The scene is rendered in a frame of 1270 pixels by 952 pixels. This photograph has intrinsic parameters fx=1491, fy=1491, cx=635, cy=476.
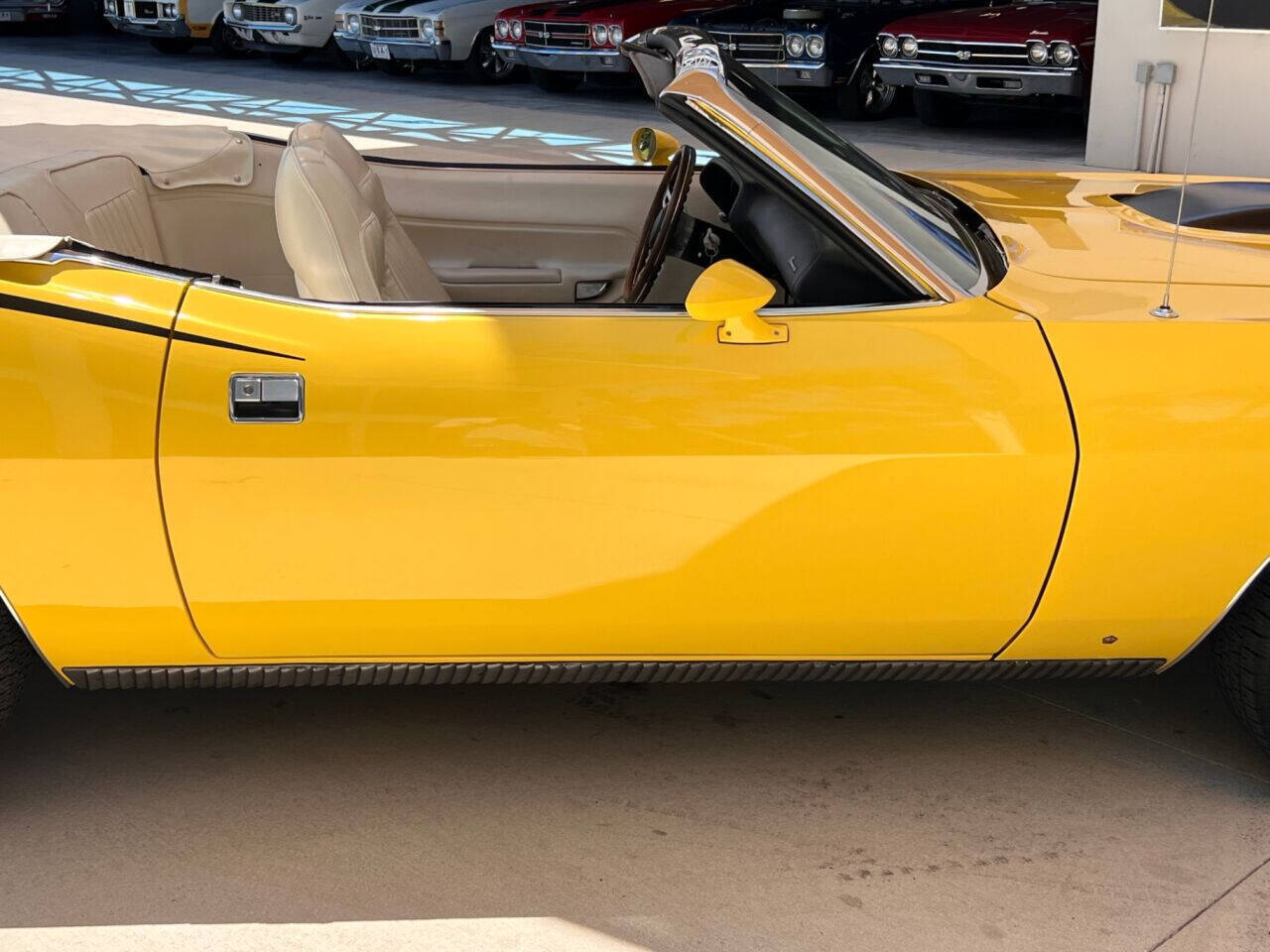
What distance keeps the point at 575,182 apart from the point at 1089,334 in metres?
1.67

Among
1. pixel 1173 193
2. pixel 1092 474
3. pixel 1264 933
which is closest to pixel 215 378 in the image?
pixel 1092 474

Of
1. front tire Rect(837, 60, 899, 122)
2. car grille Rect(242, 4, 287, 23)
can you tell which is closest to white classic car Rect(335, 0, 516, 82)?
car grille Rect(242, 4, 287, 23)

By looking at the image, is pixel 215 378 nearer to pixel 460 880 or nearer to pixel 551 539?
pixel 551 539

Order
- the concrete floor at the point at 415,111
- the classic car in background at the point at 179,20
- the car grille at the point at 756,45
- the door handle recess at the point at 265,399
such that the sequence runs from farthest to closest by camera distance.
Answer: the classic car in background at the point at 179,20
the car grille at the point at 756,45
the concrete floor at the point at 415,111
the door handle recess at the point at 265,399

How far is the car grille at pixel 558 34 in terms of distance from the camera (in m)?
12.9

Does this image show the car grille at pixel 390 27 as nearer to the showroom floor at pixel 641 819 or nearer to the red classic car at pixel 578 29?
the red classic car at pixel 578 29

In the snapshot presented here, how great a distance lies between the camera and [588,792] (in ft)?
9.03

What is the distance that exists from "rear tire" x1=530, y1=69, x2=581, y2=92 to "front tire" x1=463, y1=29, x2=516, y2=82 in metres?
0.57

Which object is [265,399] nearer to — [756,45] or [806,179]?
[806,179]

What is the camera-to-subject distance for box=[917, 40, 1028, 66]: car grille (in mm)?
10461

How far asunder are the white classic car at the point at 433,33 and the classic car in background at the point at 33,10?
27.0 ft

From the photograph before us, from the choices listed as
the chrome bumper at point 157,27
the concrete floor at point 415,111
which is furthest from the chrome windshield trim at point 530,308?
the chrome bumper at point 157,27

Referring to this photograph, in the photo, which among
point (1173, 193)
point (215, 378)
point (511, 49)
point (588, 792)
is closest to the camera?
point (215, 378)

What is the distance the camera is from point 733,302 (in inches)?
91.9
